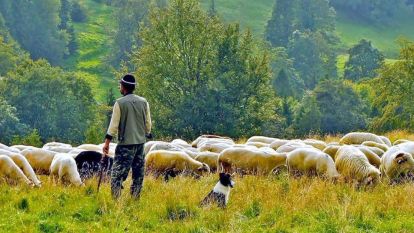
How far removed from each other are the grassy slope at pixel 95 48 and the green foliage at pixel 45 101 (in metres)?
27.9

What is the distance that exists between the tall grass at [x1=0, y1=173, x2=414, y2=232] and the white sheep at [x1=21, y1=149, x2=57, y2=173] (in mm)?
3326

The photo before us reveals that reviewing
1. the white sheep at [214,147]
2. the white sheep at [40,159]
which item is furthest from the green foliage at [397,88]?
the white sheep at [40,159]

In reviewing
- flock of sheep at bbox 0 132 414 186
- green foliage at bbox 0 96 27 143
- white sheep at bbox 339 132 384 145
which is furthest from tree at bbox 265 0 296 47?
flock of sheep at bbox 0 132 414 186

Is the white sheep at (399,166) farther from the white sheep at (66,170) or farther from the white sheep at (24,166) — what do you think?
the white sheep at (24,166)

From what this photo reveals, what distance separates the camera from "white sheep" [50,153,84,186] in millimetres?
14123

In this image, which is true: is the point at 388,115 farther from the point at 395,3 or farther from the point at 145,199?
the point at 395,3

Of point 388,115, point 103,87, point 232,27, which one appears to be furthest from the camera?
point 103,87

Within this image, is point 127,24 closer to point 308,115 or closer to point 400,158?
point 308,115

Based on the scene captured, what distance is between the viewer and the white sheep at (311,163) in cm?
1504

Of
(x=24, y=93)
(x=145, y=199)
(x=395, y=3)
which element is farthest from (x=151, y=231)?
(x=395, y=3)

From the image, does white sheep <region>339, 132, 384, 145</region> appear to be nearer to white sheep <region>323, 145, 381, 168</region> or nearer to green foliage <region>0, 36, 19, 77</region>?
white sheep <region>323, 145, 381, 168</region>

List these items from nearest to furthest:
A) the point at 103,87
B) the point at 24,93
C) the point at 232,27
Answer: the point at 232,27 < the point at 24,93 < the point at 103,87

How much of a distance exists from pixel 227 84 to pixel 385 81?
14742 mm

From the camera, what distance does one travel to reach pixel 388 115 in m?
57.1
